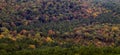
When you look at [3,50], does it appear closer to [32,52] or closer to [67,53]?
[32,52]

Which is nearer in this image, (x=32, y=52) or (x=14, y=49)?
(x=32, y=52)

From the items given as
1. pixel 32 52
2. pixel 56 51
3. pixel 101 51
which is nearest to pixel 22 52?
pixel 32 52

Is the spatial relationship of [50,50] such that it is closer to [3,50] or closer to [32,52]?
[32,52]

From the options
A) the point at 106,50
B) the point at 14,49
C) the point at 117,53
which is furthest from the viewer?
the point at 14,49

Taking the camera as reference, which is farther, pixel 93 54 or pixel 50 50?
pixel 50 50

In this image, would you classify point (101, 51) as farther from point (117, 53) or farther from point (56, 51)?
point (56, 51)

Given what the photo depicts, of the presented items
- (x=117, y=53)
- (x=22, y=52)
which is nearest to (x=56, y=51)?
(x=22, y=52)

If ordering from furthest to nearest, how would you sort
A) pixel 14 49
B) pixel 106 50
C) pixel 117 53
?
pixel 14 49
pixel 106 50
pixel 117 53
